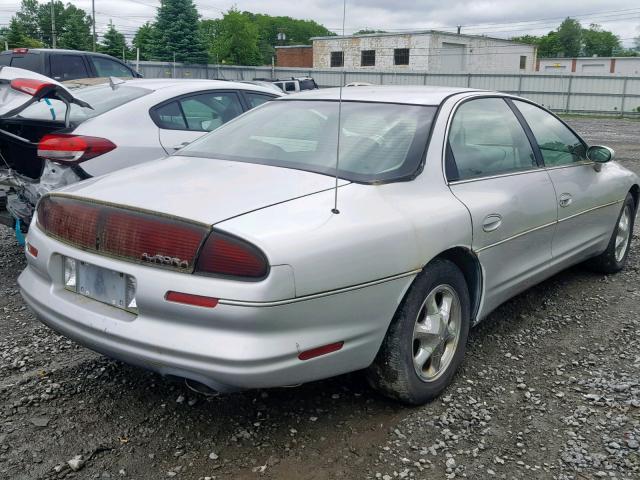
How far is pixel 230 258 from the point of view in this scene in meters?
2.50

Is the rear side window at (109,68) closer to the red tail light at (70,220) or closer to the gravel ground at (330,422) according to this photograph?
the gravel ground at (330,422)

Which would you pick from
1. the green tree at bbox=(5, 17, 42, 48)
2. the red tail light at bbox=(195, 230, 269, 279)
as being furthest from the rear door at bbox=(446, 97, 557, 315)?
the green tree at bbox=(5, 17, 42, 48)

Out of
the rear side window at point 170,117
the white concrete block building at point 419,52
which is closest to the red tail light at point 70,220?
the rear side window at point 170,117

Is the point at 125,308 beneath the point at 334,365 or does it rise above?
above

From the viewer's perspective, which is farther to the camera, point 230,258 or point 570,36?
point 570,36

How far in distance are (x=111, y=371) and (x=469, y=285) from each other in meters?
2.02

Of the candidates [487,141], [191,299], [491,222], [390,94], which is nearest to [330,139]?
[390,94]

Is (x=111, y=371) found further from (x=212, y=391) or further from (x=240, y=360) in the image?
(x=240, y=360)

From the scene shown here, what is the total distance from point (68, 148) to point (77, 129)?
29 cm

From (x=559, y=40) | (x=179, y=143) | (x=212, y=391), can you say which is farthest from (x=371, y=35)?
(x=559, y=40)

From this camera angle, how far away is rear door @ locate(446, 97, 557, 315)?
352 centimetres

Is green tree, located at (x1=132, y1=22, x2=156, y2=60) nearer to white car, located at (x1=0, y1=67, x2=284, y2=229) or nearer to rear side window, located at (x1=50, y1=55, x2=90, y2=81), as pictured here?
rear side window, located at (x1=50, y1=55, x2=90, y2=81)

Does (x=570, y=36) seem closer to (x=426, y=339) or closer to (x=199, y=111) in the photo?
(x=199, y=111)

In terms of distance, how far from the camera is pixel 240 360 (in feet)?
8.05
